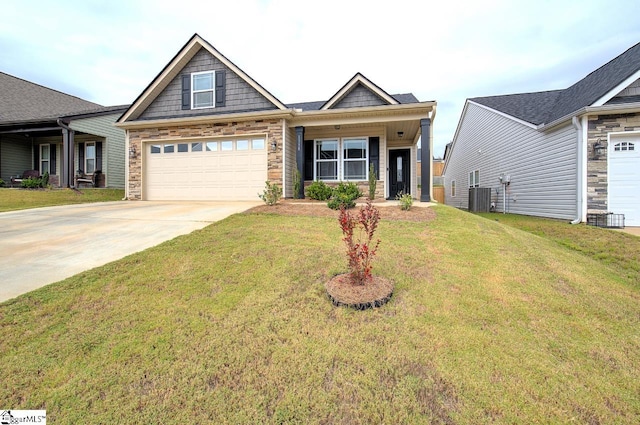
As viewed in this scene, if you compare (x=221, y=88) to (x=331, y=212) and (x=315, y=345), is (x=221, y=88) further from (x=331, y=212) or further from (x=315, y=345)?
(x=315, y=345)

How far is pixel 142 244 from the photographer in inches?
201

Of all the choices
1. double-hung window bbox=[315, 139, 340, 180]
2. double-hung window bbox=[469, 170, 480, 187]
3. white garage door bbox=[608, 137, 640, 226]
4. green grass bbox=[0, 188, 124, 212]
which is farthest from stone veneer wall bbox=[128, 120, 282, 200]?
double-hung window bbox=[469, 170, 480, 187]

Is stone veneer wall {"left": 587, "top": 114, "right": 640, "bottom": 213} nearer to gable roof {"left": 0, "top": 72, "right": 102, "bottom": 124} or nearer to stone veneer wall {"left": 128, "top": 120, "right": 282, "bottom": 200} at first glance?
stone veneer wall {"left": 128, "top": 120, "right": 282, "bottom": 200}

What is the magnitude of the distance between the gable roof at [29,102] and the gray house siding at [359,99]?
14.1 metres

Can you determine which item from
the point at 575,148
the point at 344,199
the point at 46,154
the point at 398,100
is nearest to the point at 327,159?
the point at 398,100

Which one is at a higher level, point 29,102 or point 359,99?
point 29,102

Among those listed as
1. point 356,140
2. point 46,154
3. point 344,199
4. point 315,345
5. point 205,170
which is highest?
point 46,154

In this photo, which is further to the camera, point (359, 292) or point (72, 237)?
point (72, 237)

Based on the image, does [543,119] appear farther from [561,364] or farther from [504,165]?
[561,364]

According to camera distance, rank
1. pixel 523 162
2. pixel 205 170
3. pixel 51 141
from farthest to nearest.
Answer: pixel 51 141, pixel 523 162, pixel 205 170

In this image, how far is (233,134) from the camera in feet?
36.4

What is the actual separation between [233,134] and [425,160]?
288 inches

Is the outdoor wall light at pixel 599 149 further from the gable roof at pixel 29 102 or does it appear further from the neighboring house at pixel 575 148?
the gable roof at pixel 29 102

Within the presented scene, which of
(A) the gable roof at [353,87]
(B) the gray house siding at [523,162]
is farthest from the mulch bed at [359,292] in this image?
(A) the gable roof at [353,87]
